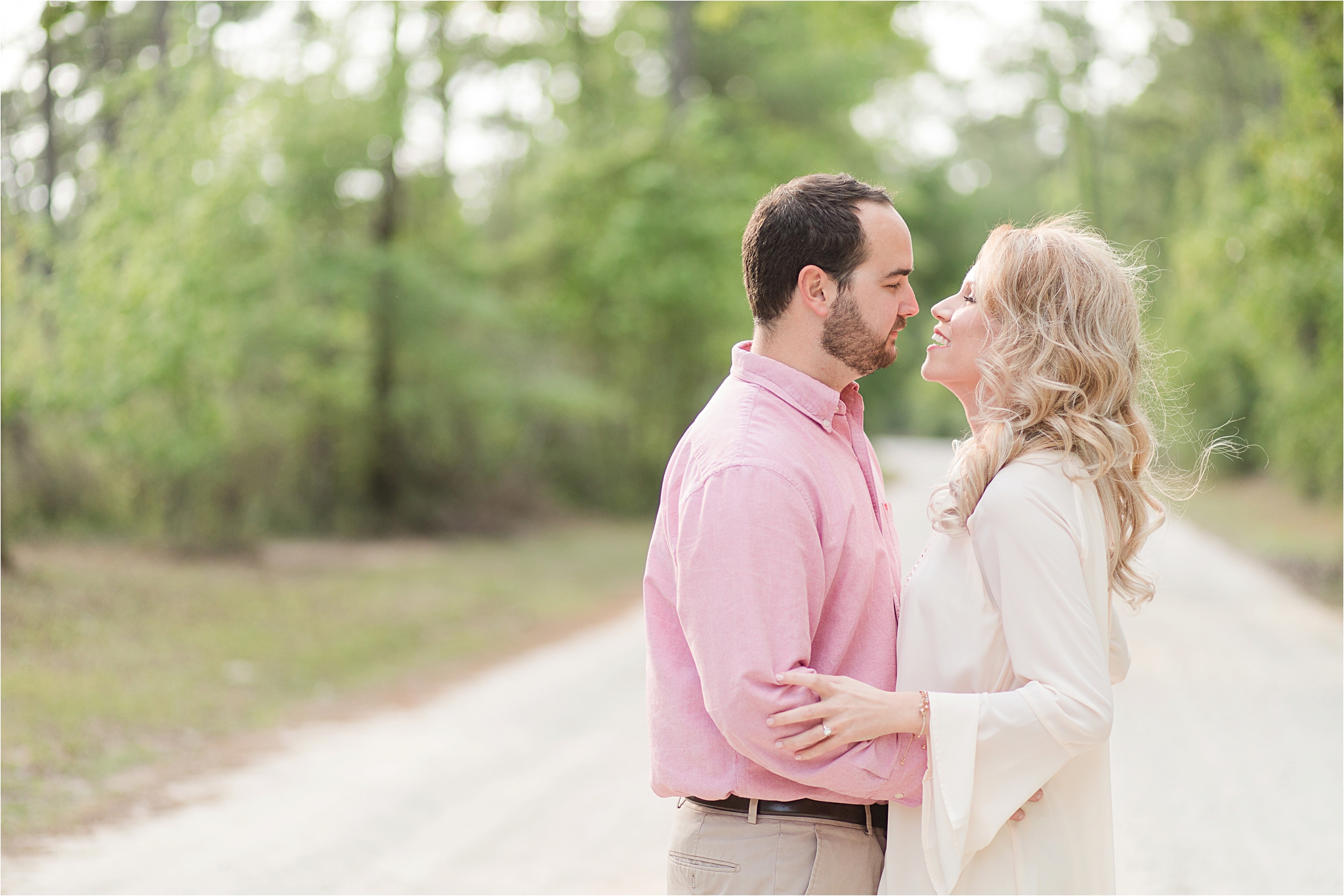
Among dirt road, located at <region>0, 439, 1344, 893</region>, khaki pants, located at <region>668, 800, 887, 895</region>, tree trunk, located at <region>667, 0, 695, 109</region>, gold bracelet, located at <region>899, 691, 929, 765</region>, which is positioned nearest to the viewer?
gold bracelet, located at <region>899, 691, 929, 765</region>

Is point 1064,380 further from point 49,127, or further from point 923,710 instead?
point 49,127

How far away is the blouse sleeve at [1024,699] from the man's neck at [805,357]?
1.44ft

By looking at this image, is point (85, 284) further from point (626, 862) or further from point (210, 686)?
point (626, 862)

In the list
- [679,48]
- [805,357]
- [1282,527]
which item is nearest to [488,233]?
[679,48]

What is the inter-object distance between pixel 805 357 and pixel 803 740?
81 cm

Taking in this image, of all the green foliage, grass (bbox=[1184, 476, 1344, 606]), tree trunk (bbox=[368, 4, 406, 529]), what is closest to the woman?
grass (bbox=[1184, 476, 1344, 606])

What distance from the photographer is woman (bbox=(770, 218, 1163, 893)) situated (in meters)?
2.19

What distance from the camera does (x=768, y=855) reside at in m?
2.34

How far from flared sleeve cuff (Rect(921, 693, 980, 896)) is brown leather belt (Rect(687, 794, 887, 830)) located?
21 cm

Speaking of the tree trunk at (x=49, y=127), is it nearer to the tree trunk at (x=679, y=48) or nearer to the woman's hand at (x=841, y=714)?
the woman's hand at (x=841, y=714)

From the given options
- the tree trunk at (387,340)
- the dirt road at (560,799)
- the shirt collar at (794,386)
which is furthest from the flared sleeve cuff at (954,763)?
the tree trunk at (387,340)

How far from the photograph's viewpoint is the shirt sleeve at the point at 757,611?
212 cm

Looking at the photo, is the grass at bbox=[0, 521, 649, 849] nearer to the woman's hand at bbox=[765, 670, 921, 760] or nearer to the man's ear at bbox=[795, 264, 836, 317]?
the woman's hand at bbox=[765, 670, 921, 760]

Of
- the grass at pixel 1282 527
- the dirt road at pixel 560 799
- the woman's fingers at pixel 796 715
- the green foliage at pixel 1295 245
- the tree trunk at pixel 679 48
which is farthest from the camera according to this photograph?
the tree trunk at pixel 679 48
